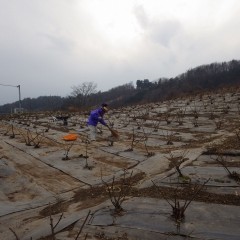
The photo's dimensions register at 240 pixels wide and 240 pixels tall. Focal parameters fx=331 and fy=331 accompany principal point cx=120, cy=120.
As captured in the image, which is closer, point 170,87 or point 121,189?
point 121,189

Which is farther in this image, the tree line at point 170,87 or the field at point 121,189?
the tree line at point 170,87

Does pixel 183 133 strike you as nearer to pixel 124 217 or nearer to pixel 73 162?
pixel 73 162

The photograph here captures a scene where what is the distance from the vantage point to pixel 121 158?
27.2 ft

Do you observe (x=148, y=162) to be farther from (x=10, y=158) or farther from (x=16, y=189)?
(x=10, y=158)

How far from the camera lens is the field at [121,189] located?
415 centimetres

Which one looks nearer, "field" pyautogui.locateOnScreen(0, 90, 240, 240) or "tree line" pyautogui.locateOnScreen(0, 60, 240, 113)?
"field" pyautogui.locateOnScreen(0, 90, 240, 240)

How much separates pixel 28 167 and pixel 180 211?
4.44m

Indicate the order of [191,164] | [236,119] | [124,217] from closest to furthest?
[124,217] → [191,164] → [236,119]

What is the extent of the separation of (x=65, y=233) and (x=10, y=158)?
498cm

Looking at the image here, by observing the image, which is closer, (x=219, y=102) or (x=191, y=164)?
(x=191, y=164)

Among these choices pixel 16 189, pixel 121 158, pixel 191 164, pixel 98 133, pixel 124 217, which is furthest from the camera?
pixel 98 133

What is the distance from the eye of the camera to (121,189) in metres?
5.24

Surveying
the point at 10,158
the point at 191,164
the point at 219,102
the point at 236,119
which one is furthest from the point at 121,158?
the point at 219,102

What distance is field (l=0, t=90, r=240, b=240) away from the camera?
415 cm
